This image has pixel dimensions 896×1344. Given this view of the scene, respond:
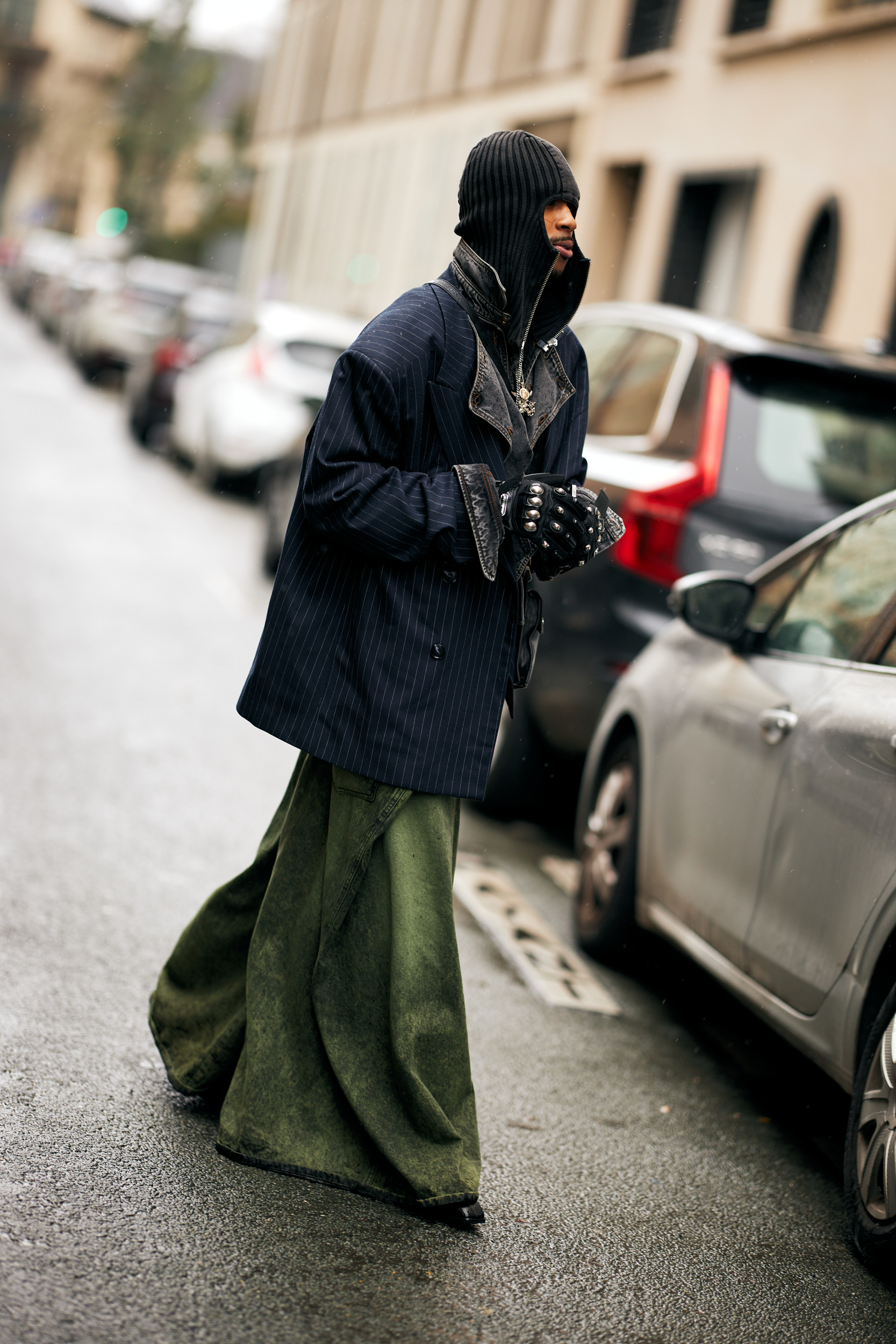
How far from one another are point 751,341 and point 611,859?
205cm

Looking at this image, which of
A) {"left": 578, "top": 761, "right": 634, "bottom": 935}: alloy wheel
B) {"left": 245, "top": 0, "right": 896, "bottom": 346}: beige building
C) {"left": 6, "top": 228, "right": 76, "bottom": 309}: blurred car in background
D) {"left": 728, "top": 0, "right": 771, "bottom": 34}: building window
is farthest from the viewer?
{"left": 6, "top": 228, "right": 76, "bottom": 309}: blurred car in background

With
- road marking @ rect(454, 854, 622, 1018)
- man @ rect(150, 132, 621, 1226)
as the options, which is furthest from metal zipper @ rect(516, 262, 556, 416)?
road marking @ rect(454, 854, 622, 1018)

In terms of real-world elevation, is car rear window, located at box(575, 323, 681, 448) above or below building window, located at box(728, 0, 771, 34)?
below

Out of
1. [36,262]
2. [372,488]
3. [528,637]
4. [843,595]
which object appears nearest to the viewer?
[372,488]

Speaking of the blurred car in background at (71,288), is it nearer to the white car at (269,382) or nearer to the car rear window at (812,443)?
the white car at (269,382)

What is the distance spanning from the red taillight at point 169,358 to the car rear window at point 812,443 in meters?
14.0

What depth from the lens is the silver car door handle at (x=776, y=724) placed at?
14.2 feet

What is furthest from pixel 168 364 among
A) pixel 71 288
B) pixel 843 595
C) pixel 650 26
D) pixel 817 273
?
pixel 71 288

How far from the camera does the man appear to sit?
10.7 feet

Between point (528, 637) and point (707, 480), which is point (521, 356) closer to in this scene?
point (528, 637)

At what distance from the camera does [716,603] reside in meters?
4.89

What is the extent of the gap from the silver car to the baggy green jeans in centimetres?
88

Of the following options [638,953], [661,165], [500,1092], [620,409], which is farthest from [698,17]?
[500,1092]

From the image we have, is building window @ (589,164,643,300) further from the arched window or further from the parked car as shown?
the parked car
